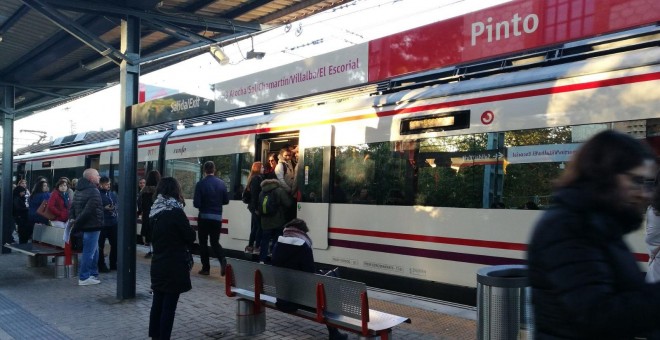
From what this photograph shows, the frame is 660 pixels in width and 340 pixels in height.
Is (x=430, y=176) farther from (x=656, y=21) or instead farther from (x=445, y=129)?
(x=656, y=21)

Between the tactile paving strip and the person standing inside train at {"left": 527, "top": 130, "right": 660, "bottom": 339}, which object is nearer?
the person standing inside train at {"left": 527, "top": 130, "right": 660, "bottom": 339}

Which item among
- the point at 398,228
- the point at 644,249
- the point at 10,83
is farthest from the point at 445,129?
the point at 10,83

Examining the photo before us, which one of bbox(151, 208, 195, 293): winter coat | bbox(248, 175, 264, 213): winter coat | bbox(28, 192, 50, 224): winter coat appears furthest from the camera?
bbox(28, 192, 50, 224): winter coat

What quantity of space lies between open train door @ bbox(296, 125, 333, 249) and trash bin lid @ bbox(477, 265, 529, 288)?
3.82m

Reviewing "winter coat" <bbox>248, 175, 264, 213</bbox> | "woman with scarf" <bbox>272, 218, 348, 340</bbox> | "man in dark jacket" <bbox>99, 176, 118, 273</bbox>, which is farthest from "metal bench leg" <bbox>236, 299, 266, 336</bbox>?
"man in dark jacket" <bbox>99, 176, 118, 273</bbox>

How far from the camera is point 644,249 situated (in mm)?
4707

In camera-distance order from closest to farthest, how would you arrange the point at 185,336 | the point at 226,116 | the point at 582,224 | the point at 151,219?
the point at 582,224, the point at 151,219, the point at 185,336, the point at 226,116

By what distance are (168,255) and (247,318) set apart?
41.3 inches

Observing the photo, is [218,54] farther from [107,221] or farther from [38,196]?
[38,196]

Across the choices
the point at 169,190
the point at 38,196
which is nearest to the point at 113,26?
the point at 169,190

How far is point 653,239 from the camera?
13.3 feet

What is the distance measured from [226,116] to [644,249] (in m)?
7.70

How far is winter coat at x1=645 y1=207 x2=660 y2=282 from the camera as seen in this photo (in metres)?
4.00

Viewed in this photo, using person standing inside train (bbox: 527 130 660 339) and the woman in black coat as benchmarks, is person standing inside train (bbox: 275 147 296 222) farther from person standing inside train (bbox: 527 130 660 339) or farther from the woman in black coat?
person standing inside train (bbox: 527 130 660 339)
